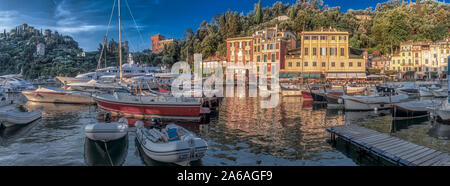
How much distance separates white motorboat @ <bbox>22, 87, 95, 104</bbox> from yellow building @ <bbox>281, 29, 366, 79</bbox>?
4625 cm

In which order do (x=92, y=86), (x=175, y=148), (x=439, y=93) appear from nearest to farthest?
(x=175, y=148), (x=92, y=86), (x=439, y=93)

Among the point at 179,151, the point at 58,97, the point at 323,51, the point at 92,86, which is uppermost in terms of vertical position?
the point at 323,51

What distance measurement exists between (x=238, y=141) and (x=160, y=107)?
9.13m

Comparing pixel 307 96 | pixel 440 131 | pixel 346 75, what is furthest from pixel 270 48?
pixel 440 131

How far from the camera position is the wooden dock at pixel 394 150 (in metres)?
11.2

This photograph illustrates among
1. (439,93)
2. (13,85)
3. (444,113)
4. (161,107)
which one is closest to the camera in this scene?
(444,113)

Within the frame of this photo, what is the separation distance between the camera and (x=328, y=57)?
206 ft

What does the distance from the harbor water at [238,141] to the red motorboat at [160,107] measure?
1327mm

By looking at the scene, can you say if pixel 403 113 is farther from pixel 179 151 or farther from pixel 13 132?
pixel 13 132

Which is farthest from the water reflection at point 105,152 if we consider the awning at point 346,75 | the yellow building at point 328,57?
the awning at point 346,75

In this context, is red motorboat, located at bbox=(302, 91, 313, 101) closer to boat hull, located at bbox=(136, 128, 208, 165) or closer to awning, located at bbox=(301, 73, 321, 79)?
awning, located at bbox=(301, 73, 321, 79)

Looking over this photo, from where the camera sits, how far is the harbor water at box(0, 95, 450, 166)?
43.4 ft

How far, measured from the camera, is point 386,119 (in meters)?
24.6
